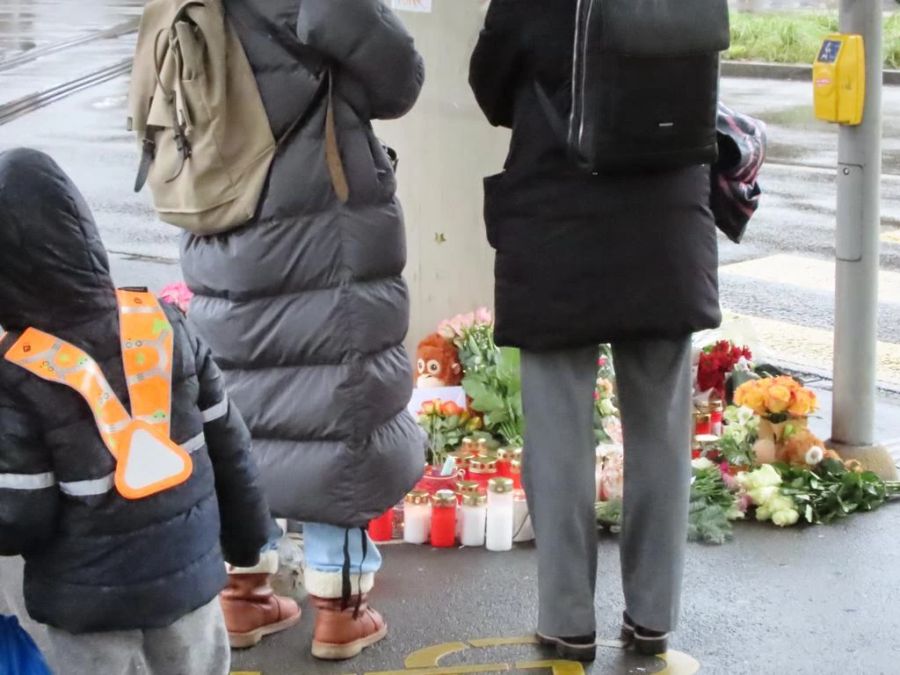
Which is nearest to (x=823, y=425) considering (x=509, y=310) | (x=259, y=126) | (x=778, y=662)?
(x=778, y=662)

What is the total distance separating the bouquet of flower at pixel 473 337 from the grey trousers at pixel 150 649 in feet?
8.48

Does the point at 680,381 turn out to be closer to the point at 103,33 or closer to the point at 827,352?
the point at 827,352

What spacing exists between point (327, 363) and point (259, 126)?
0.58 meters

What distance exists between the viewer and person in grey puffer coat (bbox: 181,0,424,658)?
11.7ft

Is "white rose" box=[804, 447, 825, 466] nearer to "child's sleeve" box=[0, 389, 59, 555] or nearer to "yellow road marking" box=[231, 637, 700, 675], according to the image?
"yellow road marking" box=[231, 637, 700, 675]

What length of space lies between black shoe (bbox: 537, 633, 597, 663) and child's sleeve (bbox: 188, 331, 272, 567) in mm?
1007

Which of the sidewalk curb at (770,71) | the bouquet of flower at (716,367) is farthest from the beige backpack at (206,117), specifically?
the sidewalk curb at (770,71)

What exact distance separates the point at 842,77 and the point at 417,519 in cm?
197

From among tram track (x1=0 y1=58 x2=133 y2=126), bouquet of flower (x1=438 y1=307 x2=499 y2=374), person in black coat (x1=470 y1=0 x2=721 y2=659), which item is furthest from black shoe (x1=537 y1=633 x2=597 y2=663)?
tram track (x1=0 y1=58 x2=133 y2=126)

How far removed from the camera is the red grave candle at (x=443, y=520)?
4613 millimetres

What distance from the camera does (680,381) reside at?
12.0 ft

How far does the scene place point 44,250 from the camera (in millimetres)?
2645

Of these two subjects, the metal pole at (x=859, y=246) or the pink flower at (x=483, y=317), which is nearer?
the metal pole at (x=859, y=246)

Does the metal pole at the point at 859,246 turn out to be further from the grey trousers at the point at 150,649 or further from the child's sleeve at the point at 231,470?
the grey trousers at the point at 150,649
